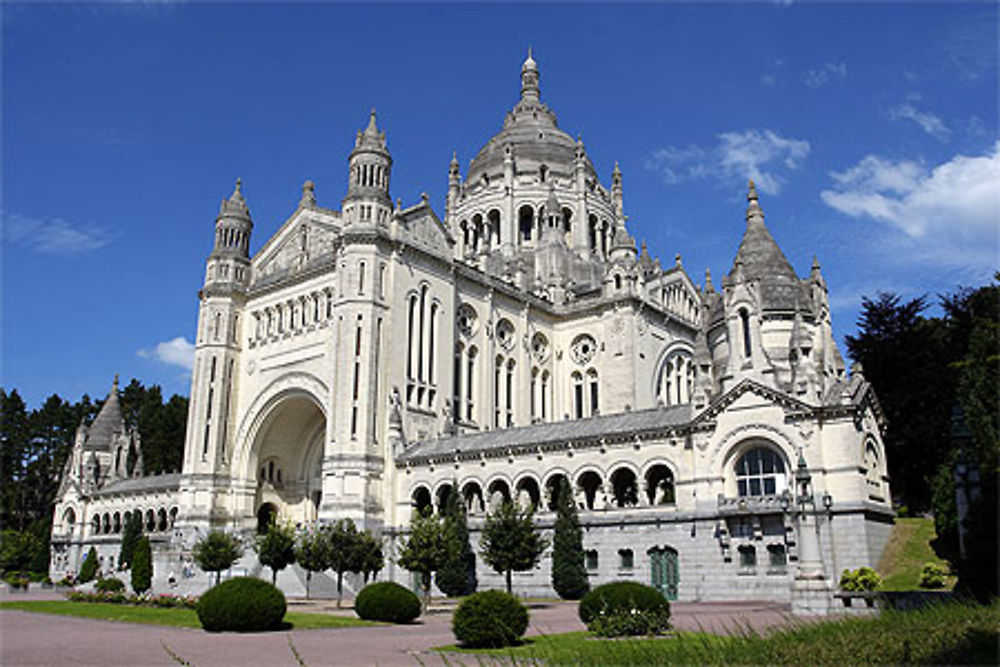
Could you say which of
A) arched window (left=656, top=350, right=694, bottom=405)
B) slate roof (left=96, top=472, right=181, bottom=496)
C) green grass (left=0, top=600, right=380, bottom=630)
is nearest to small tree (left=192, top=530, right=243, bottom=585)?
green grass (left=0, top=600, right=380, bottom=630)

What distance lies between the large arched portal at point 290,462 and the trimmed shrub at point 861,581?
38712 mm

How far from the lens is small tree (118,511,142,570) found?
61.3 meters

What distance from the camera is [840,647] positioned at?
12211mm

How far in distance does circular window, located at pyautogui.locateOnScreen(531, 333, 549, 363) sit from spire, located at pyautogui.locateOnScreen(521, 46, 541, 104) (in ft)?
115

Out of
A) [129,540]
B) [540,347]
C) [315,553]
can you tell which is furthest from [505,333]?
[129,540]

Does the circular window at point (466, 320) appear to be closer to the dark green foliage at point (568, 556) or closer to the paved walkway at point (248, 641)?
the dark green foliage at point (568, 556)

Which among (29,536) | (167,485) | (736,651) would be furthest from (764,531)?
(29,536)

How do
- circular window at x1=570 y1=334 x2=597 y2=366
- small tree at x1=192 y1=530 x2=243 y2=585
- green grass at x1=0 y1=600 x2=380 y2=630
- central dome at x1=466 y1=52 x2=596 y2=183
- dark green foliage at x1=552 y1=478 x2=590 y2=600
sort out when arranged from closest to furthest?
1. green grass at x1=0 y1=600 x2=380 y2=630
2. dark green foliage at x1=552 y1=478 x2=590 y2=600
3. small tree at x1=192 y1=530 x2=243 y2=585
4. circular window at x1=570 y1=334 x2=597 y2=366
5. central dome at x1=466 y1=52 x2=596 y2=183

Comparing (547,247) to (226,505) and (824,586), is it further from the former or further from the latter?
(824,586)

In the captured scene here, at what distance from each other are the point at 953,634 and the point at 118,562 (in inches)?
2578

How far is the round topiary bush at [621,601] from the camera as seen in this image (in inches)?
856

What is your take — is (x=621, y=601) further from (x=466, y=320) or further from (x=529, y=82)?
(x=529, y=82)

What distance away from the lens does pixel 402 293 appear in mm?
52281

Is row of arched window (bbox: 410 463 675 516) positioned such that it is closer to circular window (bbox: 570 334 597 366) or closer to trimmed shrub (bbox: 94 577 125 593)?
trimmed shrub (bbox: 94 577 125 593)
